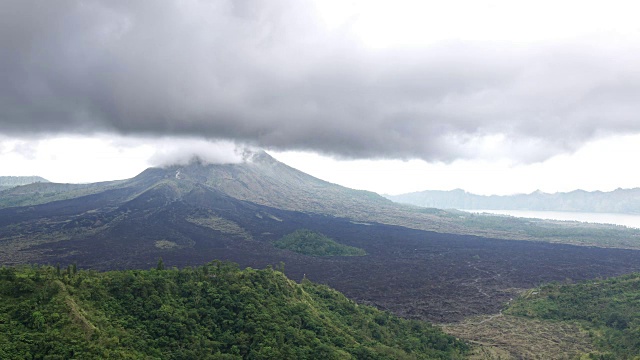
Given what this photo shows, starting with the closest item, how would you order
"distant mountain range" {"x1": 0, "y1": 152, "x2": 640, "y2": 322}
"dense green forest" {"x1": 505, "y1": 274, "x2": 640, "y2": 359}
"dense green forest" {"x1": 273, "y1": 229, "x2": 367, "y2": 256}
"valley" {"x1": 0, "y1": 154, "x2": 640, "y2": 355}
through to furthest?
"dense green forest" {"x1": 505, "y1": 274, "x2": 640, "y2": 359} → "valley" {"x1": 0, "y1": 154, "x2": 640, "y2": 355} → "distant mountain range" {"x1": 0, "y1": 152, "x2": 640, "y2": 322} → "dense green forest" {"x1": 273, "y1": 229, "x2": 367, "y2": 256}

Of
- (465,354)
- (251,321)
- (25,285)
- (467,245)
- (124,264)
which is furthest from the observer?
(467,245)

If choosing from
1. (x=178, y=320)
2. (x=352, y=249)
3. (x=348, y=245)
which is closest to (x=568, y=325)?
(x=178, y=320)

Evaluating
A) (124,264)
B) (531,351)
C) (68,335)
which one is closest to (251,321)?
(68,335)

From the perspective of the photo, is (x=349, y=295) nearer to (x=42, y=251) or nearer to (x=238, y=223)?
(x=42, y=251)

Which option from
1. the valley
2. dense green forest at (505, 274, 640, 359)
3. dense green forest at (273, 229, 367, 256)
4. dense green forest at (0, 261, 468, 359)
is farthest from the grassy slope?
dense green forest at (273, 229, 367, 256)

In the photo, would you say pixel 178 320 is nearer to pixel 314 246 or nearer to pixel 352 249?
pixel 314 246

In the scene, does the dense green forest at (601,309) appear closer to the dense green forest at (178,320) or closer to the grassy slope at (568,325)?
the grassy slope at (568,325)

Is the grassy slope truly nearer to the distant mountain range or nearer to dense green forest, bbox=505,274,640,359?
dense green forest, bbox=505,274,640,359
